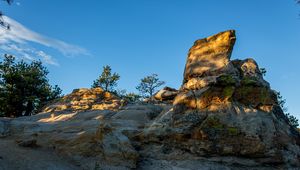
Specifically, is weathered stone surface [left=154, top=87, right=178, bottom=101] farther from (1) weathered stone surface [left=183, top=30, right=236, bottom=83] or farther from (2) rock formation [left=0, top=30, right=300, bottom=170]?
(2) rock formation [left=0, top=30, right=300, bottom=170]

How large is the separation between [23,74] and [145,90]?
33.1 meters

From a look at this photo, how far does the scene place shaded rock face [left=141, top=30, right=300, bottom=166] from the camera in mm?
18359

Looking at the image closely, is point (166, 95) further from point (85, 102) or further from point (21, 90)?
point (21, 90)

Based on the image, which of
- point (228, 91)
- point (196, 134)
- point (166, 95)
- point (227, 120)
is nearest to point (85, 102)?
point (166, 95)

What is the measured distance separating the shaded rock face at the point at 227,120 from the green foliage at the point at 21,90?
26.1 metres

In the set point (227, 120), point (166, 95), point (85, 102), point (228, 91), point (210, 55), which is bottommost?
point (227, 120)

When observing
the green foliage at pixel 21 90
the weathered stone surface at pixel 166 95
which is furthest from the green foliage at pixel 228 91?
the green foliage at pixel 21 90

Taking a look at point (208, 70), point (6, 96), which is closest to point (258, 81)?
point (208, 70)

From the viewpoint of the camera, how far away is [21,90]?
42438mm

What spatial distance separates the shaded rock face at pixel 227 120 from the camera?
18.4 meters

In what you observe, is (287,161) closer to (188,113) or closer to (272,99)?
(272,99)

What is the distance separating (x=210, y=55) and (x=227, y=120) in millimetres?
6866

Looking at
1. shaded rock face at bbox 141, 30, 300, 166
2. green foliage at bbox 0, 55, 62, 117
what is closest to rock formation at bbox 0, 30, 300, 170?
shaded rock face at bbox 141, 30, 300, 166

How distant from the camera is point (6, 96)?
40.8 metres
